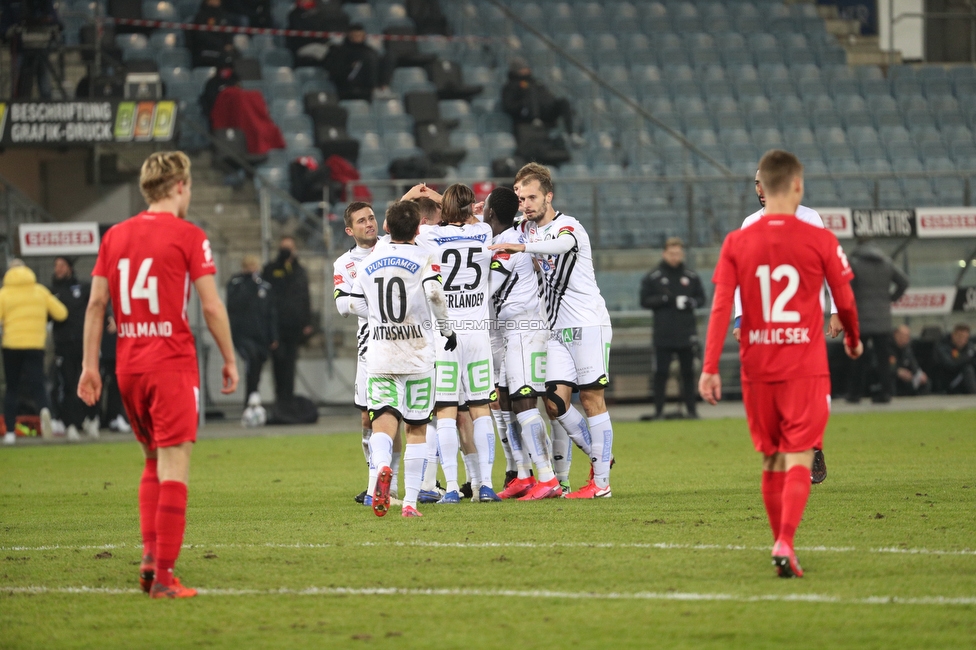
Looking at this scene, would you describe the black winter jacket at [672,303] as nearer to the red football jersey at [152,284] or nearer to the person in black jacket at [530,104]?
the person in black jacket at [530,104]

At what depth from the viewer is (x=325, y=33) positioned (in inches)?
902

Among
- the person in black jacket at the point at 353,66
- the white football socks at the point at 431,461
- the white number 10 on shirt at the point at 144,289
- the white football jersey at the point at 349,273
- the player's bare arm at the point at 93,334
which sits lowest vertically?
the white football socks at the point at 431,461

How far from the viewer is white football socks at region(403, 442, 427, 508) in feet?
27.0

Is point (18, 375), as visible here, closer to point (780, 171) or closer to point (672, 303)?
point (672, 303)

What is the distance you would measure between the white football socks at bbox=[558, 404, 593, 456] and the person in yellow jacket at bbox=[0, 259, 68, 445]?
363 inches

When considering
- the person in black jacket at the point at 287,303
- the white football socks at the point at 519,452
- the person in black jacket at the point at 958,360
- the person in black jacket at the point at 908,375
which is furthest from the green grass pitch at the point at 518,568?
the person in black jacket at the point at 958,360

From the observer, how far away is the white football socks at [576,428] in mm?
9117

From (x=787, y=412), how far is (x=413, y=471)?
311cm

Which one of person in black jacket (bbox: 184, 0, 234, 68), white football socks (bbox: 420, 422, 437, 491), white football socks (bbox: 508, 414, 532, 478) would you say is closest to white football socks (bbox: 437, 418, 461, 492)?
white football socks (bbox: 420, 422, 437, 491)

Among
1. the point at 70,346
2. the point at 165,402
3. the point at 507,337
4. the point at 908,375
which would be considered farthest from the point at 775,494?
the point at 908,375

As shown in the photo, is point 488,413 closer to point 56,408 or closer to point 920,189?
point 56,408

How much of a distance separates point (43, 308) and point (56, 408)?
218 centimetres

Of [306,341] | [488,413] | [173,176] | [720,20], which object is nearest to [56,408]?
[306,341]

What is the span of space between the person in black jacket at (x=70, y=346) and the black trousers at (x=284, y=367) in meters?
2.58
